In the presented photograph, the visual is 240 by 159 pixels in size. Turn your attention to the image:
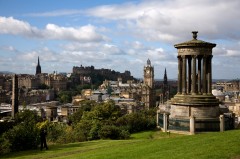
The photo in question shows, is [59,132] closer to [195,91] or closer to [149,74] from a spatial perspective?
[195,91]

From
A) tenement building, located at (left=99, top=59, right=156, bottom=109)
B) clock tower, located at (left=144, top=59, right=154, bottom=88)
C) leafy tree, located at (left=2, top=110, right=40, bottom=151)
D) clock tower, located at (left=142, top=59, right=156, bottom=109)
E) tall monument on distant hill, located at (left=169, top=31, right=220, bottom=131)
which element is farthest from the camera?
clock tower, located at (left=144, top=59, right=154, bottom=88)

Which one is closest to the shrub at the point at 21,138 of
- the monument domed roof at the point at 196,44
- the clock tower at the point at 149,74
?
the monument domed roof at the point at 196,44

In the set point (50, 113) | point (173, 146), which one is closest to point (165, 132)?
point (173, 146)

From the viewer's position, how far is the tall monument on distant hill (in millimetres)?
22516

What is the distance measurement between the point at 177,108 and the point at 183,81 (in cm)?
Answer: 214

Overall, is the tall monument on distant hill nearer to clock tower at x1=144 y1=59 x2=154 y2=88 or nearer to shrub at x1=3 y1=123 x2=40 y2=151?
shrub at x1=3 y1=123 x2=40 y2=151

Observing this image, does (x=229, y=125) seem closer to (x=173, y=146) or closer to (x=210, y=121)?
(x=210, y=121)

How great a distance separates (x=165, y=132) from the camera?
76.8 ft

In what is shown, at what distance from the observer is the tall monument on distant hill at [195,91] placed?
886 inches

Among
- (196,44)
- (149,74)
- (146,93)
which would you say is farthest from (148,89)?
(196,44)

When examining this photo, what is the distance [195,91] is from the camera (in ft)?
78.6

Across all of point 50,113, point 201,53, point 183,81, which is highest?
point 201,53

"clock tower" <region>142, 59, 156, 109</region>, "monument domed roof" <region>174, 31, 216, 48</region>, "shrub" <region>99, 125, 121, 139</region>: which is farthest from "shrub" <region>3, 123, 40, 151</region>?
"clock tower" <region>142, 59, 156, 109</region>

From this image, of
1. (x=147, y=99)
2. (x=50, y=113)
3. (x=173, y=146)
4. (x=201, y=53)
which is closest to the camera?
(x=173, y=146)
